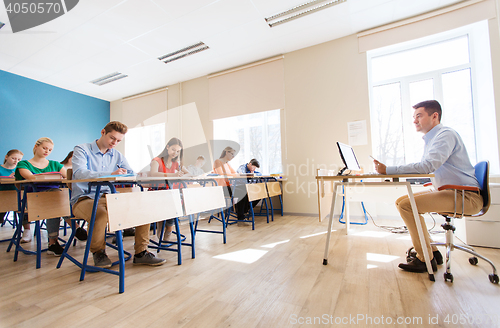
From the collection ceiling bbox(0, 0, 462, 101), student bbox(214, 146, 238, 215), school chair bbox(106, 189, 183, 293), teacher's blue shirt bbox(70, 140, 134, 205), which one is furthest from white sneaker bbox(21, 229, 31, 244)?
ceiling bbox(0, 0, 462, 101)

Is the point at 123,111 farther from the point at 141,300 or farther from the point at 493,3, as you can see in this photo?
the point at 493,3

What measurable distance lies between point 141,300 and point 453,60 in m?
4.94

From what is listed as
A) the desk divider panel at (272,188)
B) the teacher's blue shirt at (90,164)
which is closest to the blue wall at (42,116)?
the teacher's blue shirt at (90,164)

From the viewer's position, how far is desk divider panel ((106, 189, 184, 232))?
138cm

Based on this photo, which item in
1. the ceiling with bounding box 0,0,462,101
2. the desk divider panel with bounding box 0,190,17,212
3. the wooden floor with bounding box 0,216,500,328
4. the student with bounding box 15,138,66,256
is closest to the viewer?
the wooden floor with bounding box 0,216,500,328

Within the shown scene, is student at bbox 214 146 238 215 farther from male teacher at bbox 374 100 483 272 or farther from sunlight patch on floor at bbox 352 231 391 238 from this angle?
male teacher at bbox 374 100 483 272

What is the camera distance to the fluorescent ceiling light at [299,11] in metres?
3.32

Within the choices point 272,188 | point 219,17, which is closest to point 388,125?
point 272,188

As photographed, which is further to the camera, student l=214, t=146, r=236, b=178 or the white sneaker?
student l=214, t=146, r=236, b=178

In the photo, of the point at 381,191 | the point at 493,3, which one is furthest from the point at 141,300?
the point at 493,3

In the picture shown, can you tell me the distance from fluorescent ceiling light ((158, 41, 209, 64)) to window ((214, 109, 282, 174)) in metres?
1.50

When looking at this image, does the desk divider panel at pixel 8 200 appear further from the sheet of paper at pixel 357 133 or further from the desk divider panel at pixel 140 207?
the sheet of paper at pixel 357 133

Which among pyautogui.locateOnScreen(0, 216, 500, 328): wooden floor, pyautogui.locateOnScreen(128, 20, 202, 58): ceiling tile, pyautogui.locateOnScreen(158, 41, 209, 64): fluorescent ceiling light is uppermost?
pyautogui.locateOnScreen(158, 41, 209, 64): fluorescent ceiling light

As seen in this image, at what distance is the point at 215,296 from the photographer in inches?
52.9
